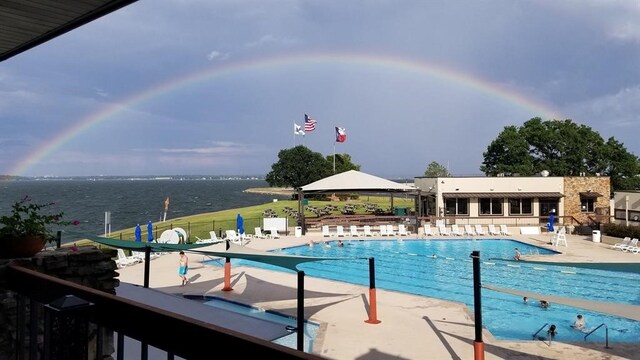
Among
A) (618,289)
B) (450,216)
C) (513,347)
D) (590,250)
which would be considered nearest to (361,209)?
(450,216)

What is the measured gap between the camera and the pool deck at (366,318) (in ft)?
29.2

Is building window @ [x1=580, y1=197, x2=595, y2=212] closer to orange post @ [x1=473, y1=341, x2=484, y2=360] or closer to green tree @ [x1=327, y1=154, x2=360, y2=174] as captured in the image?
orange post @ [x1=473, y1=341, x2=484, y2=360]

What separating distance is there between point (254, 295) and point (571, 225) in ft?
86.1

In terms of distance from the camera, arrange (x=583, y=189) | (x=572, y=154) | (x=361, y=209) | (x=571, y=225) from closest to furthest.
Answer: (x=571, y=225), (x=583, y=189), (x=361, y=209), (x=572, y=154)

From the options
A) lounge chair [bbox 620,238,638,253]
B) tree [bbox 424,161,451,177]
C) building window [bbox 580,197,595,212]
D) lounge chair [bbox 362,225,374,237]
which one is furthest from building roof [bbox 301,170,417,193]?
tree [bbox 424,161,451,177]

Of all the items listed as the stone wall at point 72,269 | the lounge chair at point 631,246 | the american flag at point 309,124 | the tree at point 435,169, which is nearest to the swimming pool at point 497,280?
the lounge chair at point 631,246

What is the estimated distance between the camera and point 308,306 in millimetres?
12234

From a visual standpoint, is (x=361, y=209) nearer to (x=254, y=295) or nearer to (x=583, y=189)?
(x=583, y=189)

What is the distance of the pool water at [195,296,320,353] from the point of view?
9.16 metres

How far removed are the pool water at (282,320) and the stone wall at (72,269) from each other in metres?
3.80

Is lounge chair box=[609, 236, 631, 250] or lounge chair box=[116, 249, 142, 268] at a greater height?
lounge chair box=[609, 236, 631, 250]

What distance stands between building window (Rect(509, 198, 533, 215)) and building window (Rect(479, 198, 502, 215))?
2.78 feet

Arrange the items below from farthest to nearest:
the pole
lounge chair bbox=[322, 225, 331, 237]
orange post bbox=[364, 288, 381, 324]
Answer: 1. lounge chair bbox=[322, 225, 331, 237]
2. orange post bbox=[364, 288, 381, 324]
3. the pole

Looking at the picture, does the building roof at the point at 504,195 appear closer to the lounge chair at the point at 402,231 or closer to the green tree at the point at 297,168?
the lounge chair at the point at 402,231
